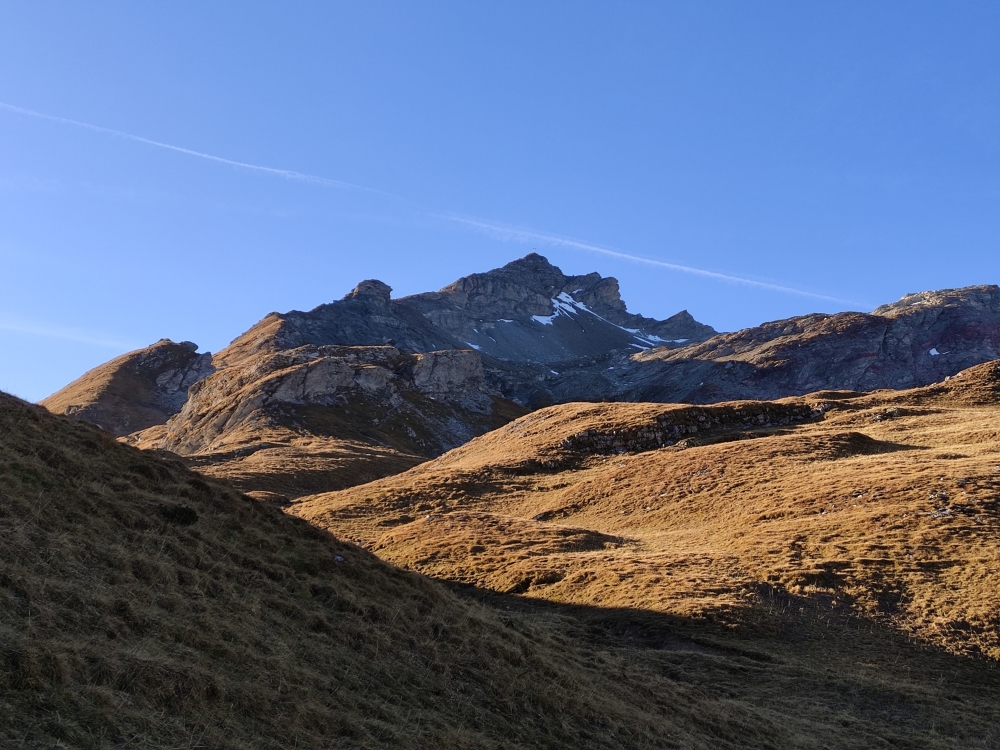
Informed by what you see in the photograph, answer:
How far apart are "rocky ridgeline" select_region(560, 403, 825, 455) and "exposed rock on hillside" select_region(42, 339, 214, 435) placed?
11863 cm

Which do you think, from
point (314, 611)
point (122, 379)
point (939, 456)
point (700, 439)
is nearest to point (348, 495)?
point (700, 439)

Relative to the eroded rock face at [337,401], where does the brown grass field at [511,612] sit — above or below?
below

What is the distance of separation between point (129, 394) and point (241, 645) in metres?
185

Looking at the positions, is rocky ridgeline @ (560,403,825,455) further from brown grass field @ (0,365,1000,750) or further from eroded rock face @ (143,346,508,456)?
eroded rock face @ (143,346,508,456)

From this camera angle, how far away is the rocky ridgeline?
2805 inches

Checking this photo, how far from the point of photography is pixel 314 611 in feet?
57.4

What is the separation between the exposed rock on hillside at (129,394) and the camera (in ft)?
534

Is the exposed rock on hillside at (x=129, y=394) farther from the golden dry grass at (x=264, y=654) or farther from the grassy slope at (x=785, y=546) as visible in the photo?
the golden dry grass at (x=264, y=654)

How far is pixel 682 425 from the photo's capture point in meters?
72.8

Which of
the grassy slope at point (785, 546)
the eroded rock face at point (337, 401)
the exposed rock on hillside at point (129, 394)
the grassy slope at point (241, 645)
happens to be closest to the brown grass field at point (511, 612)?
the grassy slope at point (241, 645)

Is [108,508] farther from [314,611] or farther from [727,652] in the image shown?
[727,652]

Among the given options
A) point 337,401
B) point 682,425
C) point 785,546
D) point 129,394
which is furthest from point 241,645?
point 129,394

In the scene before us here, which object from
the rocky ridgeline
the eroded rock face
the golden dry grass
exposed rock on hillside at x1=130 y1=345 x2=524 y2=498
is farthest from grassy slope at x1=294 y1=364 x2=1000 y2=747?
the eroded rock face

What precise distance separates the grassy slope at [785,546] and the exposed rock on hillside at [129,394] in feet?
378
